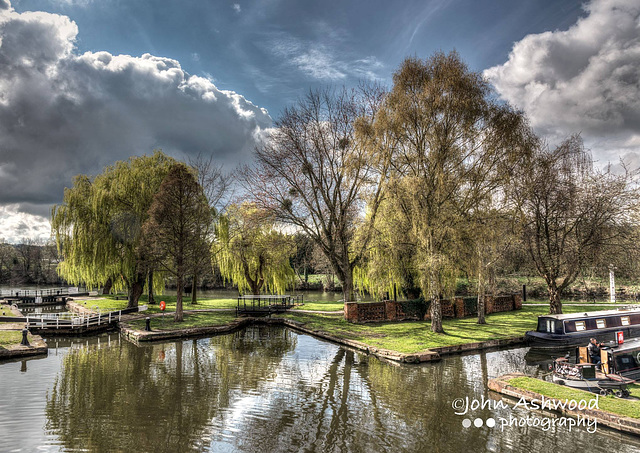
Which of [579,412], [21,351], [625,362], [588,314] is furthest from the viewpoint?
[588,314]

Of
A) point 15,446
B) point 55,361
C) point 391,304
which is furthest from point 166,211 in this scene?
point 15,446

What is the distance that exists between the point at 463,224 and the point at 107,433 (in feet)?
53.0

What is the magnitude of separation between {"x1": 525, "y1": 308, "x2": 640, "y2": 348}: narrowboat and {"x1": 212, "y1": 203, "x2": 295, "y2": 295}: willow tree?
56.0 feet

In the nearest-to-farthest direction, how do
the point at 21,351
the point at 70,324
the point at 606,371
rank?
the point at 606,371 → the point at 21,351 → the point at 70,324

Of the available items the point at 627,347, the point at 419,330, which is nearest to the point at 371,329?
the point at 419,330

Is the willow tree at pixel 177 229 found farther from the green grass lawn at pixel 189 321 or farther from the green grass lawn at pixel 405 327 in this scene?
the green grass lawn at pixel 405 327

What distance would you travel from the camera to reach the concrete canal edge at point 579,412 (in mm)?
7293

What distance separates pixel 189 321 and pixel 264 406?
1441 cm

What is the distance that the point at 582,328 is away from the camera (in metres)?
14.9

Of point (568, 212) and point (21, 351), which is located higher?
point (568, 212)

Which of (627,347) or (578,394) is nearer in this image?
(578,394)

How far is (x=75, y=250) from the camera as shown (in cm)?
2467

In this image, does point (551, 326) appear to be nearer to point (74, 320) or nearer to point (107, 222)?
point (74, 320)

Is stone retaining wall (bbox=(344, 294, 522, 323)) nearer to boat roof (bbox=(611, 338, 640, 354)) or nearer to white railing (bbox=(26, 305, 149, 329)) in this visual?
boat roof (bbox=(611, 338, 640, 354))
